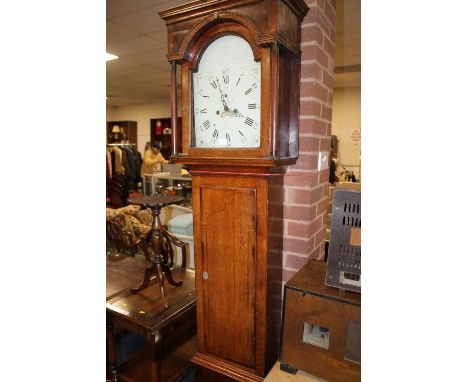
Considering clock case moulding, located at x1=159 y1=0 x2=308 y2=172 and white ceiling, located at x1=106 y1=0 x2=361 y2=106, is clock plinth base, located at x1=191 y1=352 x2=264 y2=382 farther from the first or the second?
white ceiling, located at x1=106 y1=0 x2=361 y2=106

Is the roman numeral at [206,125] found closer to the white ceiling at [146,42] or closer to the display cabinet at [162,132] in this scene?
the white ceiling at [146,42]

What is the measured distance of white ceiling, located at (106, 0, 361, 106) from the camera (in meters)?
2.73

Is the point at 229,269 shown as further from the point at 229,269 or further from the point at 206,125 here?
the point at 206,125

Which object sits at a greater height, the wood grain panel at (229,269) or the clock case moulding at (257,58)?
the clock case moulding at (257,58)

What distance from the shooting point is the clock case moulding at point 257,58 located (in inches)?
43.7

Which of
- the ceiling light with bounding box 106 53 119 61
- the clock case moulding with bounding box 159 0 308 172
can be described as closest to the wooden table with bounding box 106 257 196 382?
the clock case moulding with bounding box 159 0 308 172

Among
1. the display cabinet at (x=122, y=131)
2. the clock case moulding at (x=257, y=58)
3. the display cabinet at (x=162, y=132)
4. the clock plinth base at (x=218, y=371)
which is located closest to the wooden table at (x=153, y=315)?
the clock plinth base at (x=218, y=371)

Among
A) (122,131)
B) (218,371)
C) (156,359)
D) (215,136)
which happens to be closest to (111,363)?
(156,359)

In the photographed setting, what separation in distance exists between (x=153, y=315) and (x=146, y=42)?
3.20m

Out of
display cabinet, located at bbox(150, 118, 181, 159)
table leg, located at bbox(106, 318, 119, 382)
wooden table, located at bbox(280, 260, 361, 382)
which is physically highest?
display cabinet, located at bbox(150, 118, 181, 159)

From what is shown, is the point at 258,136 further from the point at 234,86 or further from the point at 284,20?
the point at 284,20

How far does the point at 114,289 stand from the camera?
1.86 metres

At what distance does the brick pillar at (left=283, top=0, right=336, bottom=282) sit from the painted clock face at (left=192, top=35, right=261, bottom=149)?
28 centimetres
